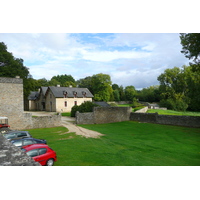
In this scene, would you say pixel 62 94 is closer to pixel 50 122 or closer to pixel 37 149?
pixel 50 122

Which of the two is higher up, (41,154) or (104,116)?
(104,116)

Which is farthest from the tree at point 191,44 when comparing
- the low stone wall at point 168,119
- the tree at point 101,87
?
the tree at point 101,87

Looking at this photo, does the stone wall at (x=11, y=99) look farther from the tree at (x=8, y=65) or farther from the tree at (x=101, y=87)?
the tree at (x=101, y=87)

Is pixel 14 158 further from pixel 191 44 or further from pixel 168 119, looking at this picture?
pixel 168 119

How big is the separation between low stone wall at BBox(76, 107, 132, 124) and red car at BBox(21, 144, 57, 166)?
16611 mm

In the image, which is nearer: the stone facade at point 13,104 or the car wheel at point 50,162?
the car wheel at point 50,162

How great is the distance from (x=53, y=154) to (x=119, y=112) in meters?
22.8

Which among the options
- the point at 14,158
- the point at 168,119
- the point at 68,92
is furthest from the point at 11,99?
the point at 68,92

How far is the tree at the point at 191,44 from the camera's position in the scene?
57.5ft

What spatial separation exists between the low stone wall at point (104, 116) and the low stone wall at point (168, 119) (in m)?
1.83

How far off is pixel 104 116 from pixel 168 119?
10.5 metres

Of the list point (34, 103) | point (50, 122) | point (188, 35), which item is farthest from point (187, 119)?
point (34, 103)

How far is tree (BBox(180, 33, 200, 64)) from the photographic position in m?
17.5

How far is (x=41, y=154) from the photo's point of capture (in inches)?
360
